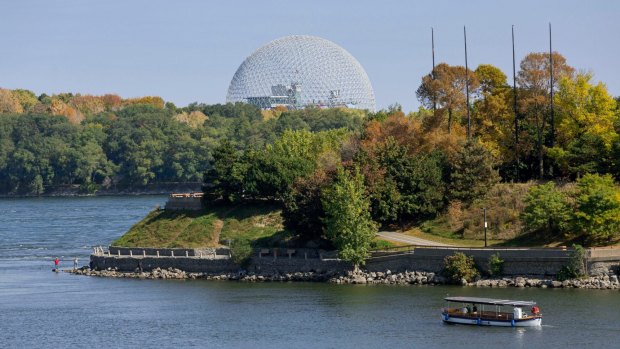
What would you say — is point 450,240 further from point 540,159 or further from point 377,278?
point 540,159

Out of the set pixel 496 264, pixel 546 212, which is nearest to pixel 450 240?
pixel 546 212

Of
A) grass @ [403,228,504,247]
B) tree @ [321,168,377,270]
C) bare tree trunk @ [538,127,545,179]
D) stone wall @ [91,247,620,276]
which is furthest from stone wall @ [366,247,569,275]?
bare tree trunk @ [538,127,545,179]

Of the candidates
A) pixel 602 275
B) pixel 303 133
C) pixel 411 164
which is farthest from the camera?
pixel 303 133

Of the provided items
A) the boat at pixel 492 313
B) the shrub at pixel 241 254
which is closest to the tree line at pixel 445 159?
the shrub at pixel 241 254

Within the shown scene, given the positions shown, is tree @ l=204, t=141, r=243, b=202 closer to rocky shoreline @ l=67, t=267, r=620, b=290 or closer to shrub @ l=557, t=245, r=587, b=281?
rocky shoreline @ l=67, t=267, r=620, b=290

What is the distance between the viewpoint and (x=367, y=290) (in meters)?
86.3

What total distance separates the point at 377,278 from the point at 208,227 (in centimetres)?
2340

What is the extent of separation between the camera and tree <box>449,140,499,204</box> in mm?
99438

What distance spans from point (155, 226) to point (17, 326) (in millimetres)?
34778

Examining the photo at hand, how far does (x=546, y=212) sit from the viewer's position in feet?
293

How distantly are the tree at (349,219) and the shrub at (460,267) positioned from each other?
22.3 feet

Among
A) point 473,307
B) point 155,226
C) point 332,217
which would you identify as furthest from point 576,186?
point 155,226

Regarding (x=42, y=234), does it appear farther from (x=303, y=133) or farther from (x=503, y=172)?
(x=503, y=172)

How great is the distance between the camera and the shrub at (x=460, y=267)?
8512 centimetres
